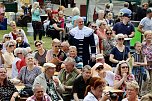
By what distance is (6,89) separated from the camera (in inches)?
394

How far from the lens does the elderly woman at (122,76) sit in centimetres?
1034

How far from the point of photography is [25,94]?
10.0m

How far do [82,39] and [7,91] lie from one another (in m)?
3.56

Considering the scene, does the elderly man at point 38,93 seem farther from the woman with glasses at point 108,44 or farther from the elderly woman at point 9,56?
the woman with glasses at point 108,44

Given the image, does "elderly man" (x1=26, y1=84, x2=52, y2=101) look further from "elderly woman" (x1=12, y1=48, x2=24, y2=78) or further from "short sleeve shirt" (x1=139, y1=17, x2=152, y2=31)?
"short sleeve shirt" (x1=139, y1=17, x2=152, y2=31)

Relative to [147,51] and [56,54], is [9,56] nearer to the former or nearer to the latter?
[56,54]

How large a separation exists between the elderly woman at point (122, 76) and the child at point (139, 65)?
6.32ft

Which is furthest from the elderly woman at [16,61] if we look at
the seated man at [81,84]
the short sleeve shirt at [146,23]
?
the short sleeve shirt at [146,23]

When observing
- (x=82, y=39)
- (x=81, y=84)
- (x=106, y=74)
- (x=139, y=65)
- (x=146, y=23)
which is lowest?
(x=139, y=65)

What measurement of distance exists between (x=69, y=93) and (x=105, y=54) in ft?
10.9

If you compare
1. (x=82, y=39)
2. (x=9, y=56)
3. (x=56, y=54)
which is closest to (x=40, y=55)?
(x=56, y=54)

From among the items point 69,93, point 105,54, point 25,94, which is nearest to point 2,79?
point 25,94

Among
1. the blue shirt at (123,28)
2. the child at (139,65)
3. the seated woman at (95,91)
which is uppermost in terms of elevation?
the seated woman at (95,91)

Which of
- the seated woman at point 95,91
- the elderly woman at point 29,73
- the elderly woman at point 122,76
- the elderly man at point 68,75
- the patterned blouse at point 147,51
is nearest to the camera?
the seated woman at point 95,91
